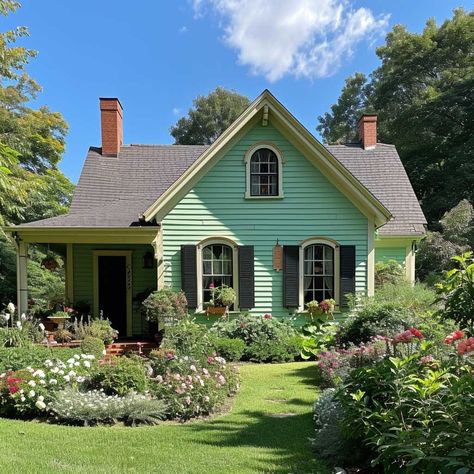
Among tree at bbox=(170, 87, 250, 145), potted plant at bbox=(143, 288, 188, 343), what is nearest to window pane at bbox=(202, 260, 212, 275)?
potted plant at bbox=(143, 288, 188, 343)

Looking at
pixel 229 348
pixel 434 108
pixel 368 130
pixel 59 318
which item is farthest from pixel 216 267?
pixel 434 108

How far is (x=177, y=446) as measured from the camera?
4.62m

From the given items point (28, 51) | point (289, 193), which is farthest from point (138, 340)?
point (28, 51)

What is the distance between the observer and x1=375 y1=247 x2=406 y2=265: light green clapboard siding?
1305 centimetres

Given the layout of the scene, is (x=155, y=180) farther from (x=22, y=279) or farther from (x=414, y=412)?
(x=414, y=412)

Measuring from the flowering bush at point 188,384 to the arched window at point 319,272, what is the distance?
15.5 feet

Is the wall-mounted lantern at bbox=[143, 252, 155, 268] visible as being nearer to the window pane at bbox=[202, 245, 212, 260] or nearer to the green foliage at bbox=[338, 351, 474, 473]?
the window pane at bbox=[202, 245, 212, 260]

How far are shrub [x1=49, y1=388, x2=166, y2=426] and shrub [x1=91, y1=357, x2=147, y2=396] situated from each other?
0.69 feet

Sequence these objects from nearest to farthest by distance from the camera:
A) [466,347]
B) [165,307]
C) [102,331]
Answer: [466,347]
[102,331]
[165,307]

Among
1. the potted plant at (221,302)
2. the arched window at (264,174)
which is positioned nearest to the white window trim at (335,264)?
the arched window at (264,174)

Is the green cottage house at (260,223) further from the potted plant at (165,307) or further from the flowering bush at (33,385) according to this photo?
the flowering bush at (33,385)

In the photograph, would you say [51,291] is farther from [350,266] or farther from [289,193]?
[350,266]

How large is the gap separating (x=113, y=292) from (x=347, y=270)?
6525 millimetres

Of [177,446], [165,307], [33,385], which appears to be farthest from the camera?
[165,307]
